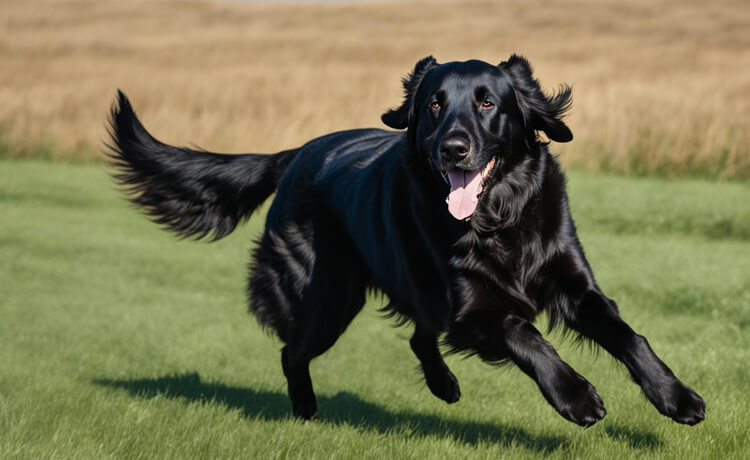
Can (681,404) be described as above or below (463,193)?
below

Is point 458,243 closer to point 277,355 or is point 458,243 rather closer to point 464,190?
point 464,190

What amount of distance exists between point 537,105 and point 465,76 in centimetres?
40

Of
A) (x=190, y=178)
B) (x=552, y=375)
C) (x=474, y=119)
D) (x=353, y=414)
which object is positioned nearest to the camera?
(x=552, y=375)

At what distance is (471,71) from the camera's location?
165 inches

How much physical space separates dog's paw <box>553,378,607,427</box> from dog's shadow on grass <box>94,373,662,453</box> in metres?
0.53

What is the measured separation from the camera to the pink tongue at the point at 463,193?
160 inches

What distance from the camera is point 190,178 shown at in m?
6.04

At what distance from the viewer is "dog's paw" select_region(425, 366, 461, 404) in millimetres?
5285

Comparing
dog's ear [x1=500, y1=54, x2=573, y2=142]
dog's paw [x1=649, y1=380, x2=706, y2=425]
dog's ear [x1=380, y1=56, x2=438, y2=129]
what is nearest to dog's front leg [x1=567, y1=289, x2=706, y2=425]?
dog's paw [x1=649, y1=380, x2=706, y2=425]

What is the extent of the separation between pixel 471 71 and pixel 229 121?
1480cm

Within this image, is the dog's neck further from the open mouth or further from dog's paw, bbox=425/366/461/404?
dog's paw, bbox=425/366/461/404

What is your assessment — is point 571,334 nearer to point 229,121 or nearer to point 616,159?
point 616,159

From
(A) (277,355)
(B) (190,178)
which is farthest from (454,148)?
(A) (277,355)

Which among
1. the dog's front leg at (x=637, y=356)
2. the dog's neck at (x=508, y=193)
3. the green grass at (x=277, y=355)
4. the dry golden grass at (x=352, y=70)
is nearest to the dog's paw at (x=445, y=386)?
the green grass at (x=277, y=355)
